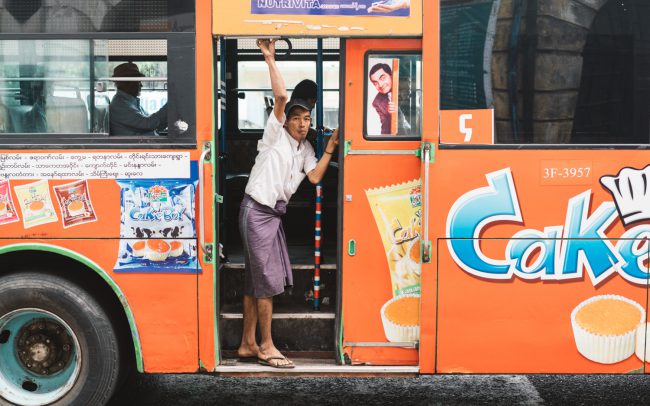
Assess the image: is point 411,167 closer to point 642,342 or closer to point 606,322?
point 606,322

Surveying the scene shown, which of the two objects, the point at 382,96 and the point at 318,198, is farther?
the point at 318,198

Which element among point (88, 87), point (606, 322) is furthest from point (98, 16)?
point (606, 322)

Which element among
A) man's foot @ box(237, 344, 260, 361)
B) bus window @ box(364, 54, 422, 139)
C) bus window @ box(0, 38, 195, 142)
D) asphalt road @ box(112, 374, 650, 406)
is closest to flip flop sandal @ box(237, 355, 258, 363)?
man's foot @ box(237, 344, 260, 361)

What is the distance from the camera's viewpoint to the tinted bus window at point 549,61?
188 inches

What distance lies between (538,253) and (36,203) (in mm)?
3003

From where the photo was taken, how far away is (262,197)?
5.17 metres

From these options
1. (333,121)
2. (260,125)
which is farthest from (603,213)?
(260,125)

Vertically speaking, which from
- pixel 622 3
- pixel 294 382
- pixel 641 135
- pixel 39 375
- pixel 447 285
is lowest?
pixel 294 382

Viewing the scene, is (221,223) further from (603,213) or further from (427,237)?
(603,213)

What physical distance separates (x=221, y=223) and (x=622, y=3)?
2.99 metres

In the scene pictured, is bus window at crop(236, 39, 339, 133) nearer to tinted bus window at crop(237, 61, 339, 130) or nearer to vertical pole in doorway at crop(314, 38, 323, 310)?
tinted bus window at crop(237, 61, 339, 130)

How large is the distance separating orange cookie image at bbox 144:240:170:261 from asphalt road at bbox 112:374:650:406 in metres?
1.42

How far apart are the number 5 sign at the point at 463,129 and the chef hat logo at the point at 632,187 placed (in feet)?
2.43

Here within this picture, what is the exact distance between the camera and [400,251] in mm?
4973
